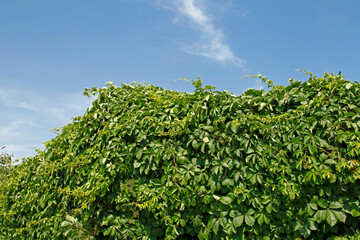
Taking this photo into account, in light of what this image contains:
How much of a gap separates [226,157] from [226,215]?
2.10 feet

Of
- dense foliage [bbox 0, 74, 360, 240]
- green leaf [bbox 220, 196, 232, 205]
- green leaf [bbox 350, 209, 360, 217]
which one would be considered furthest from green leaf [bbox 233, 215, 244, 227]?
green leaf [bbox 350, 209, 360, 217]

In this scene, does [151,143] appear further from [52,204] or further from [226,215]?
[52,204]

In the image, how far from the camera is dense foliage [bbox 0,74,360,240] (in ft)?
10.5

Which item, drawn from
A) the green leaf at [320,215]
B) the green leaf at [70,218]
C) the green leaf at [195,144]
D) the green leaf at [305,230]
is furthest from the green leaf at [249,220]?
the green leaf at [70,218]

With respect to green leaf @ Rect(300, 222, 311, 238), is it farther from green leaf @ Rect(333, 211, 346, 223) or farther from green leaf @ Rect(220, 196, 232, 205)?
green leaf @ Rect(220, 196, 232, 205)

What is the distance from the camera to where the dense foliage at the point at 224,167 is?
10.5ft

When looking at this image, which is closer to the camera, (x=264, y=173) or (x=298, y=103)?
(x=264, y=173)

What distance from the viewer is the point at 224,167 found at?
3.47 metres

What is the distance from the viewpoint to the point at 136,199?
12.3 feet

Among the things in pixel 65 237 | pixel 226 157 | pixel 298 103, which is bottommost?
pixel 65 237

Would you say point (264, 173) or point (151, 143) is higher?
point (151, 143)

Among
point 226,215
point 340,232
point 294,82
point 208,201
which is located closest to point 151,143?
point 208,201

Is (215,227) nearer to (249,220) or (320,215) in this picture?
(249,220)

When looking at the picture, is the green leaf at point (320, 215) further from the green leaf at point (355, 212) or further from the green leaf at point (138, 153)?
the green leaf at point (138, 153)
